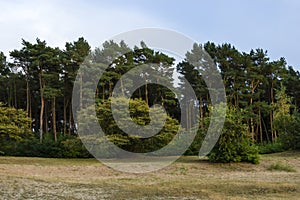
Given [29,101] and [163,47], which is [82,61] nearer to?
[29,101]

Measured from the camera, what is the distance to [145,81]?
104ft

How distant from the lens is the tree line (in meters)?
30.2

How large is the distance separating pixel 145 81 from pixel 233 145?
46.6 ft

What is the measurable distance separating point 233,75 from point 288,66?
13.8 metres

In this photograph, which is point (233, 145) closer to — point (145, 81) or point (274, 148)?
point (274, 148)

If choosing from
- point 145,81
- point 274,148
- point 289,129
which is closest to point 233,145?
point 289,129

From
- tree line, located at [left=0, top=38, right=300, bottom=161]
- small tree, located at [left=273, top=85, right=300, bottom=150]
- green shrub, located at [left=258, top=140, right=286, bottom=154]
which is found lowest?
green shrub, located at [left=258, top=140, right=286, bottom=154]

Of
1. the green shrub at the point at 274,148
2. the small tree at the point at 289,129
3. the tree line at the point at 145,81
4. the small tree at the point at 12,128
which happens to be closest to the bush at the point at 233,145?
the tree line at the point at 145,81

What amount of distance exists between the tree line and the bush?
553 cm

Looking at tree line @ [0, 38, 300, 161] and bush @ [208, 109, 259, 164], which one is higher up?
tree line @ [0, 38, 300, 161]

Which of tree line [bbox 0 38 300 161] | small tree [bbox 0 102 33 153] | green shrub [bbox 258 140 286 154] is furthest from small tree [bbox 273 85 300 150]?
small tree [bbox 0 102 33 153]

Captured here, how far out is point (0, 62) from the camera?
1422 inches

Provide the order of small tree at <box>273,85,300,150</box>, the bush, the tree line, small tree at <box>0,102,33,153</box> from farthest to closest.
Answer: the tree line
small tree at <box>273,85,300,150</box>
small tree at <box>0,102,33,153</box>
the bush

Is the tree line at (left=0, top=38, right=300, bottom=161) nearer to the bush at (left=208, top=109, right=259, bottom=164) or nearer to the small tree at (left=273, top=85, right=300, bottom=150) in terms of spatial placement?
the small tree at (left=273, top=85, right=300, bottom=150)
